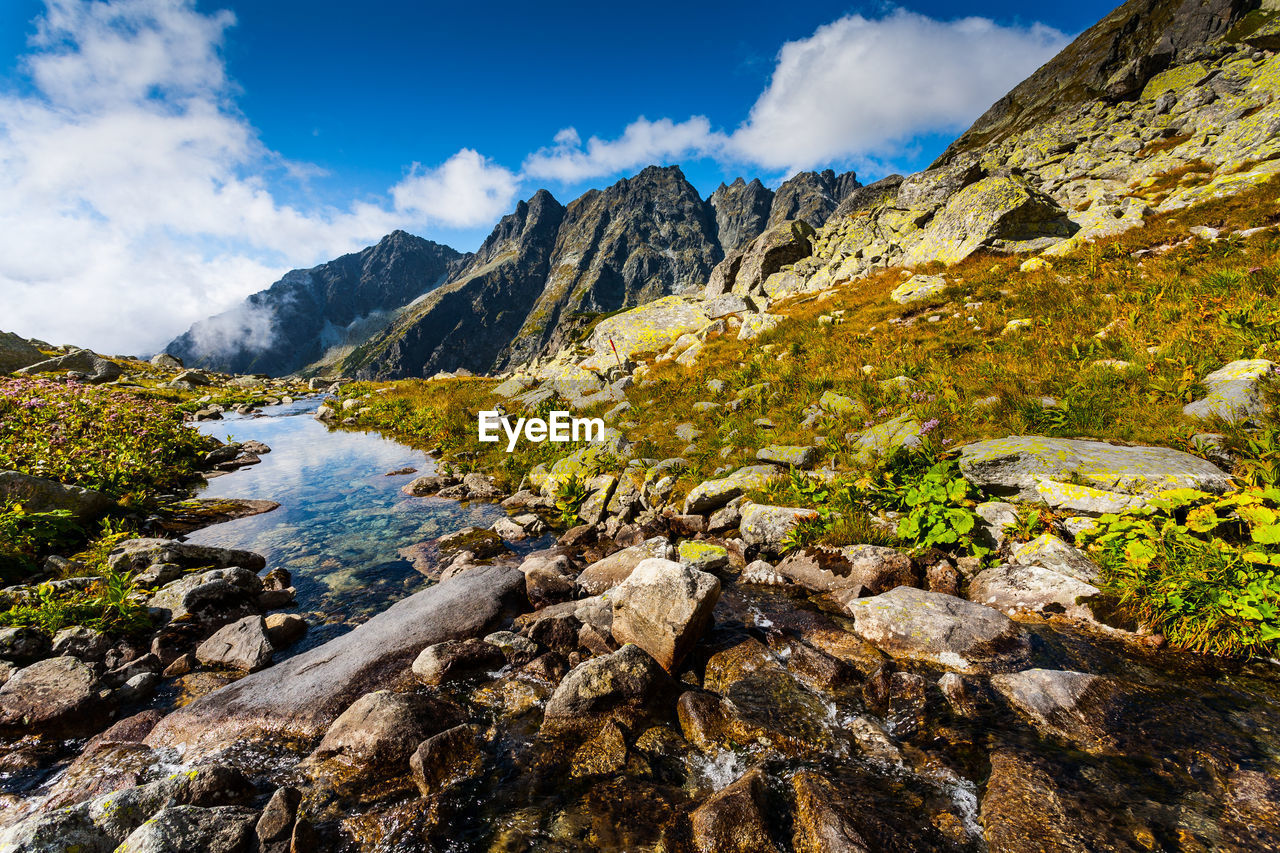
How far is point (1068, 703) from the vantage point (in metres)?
4.90

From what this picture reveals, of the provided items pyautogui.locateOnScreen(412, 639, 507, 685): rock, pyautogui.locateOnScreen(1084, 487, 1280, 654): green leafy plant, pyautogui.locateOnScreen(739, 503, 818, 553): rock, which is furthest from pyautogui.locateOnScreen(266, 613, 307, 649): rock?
pyautogui.locateOnScreen(1084, 487, 1280, 654): green leafy plant

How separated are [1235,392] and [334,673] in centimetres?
1551

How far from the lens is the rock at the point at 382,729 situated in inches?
199

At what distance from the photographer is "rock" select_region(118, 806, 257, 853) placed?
145 inches

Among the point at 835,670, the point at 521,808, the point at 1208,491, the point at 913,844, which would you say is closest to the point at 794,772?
the point at 913,844

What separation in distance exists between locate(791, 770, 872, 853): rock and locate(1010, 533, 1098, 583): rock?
5.30 m

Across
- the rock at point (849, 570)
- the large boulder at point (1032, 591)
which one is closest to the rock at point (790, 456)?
the rock at point (849, 570)

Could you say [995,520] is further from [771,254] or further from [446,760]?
[771,254]

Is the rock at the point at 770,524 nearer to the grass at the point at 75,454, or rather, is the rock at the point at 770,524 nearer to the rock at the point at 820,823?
the rock at the point at 820,823

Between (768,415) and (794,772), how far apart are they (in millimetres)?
10976

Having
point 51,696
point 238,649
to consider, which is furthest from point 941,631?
point 51,696

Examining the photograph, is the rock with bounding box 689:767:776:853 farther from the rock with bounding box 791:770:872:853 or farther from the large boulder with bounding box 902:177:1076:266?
the large boulder with bounding box 902:177:1076:266

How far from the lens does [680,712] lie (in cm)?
560

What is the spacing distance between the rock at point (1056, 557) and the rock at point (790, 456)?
180 inches
